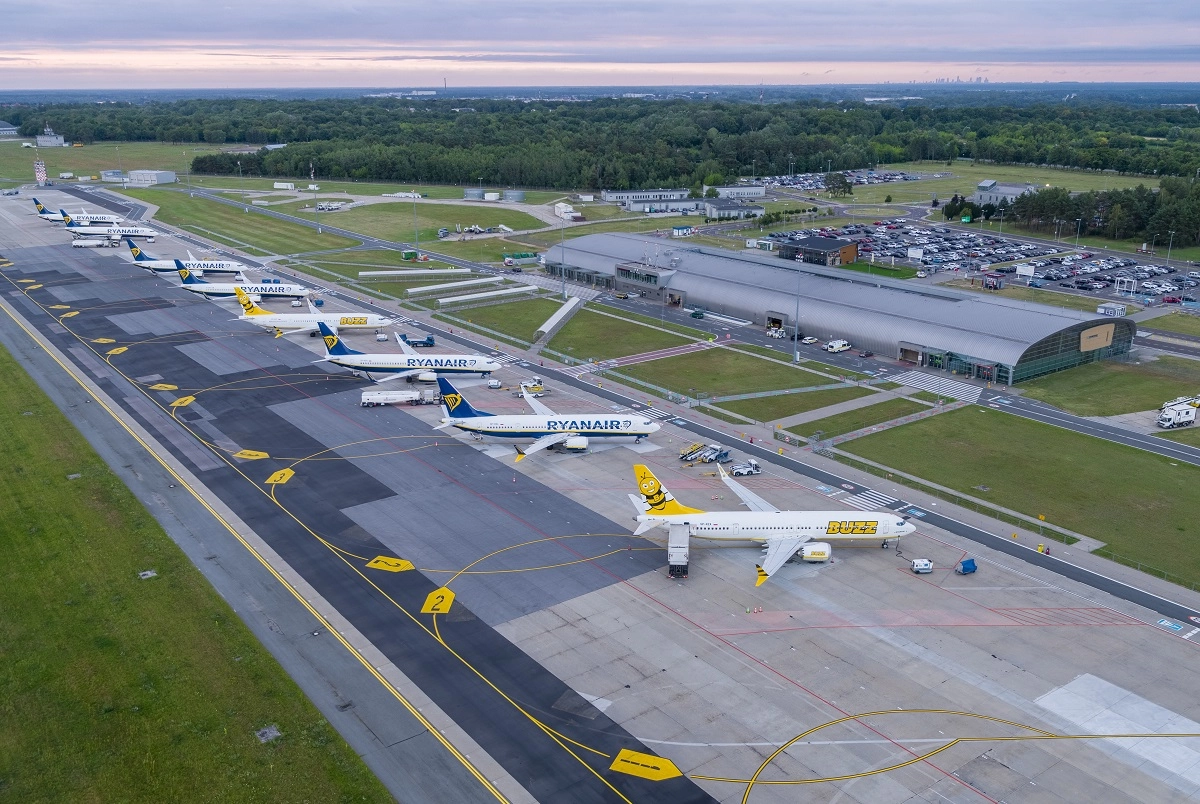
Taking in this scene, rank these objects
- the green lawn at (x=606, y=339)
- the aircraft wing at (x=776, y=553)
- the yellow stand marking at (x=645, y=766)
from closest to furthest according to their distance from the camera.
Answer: the yellow stand marking at (x=645, y=766) < the aircraft wing at (x=776, y=553) < the green lawn at (x=606, y=339)

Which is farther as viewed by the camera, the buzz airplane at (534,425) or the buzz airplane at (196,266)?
the buzz airplane at (196,266)

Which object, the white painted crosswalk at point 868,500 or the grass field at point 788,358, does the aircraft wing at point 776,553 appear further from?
the grass field at point 788,358

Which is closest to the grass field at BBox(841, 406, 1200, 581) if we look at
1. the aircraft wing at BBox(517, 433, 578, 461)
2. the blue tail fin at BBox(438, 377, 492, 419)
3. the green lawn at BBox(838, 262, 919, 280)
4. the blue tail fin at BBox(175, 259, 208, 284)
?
the aircraft wing at BBox(517, 433, 578, 461)

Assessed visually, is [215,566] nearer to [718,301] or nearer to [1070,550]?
[1070,550]

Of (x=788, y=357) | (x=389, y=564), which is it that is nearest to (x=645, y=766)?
(x=389, y=564)

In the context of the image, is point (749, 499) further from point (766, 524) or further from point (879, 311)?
point (879, 311)

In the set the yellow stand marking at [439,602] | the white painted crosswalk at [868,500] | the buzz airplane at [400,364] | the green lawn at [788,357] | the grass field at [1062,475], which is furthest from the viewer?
the green lawn at [788,357]

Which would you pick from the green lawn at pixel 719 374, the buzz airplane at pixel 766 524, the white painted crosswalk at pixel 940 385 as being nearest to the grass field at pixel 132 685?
the buzz airplane at pixel 766 524
